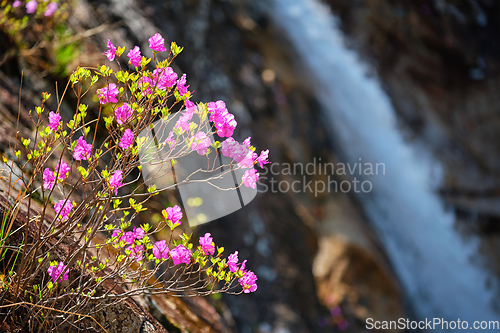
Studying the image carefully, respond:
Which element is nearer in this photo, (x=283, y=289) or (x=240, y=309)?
(x=240, y=309)

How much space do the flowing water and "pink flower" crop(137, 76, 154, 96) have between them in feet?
15.6

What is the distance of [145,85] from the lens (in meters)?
1.14

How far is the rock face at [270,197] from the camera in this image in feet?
10.4

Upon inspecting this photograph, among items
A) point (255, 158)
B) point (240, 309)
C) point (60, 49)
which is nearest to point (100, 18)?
point (60, 49)

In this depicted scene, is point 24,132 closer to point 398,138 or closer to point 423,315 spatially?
point 423,315

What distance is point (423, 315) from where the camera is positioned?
4824 millimetres

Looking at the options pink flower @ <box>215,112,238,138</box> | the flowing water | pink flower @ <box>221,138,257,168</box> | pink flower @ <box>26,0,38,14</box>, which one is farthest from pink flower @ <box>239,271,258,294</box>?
the flowing water

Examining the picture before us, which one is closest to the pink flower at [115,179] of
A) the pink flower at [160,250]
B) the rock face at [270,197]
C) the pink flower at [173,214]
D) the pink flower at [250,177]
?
the pink flower at [173,214]

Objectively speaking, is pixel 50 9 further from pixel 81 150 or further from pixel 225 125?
pixel 225 125

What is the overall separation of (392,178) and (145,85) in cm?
562

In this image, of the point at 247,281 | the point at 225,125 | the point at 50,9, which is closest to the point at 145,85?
the point at 225,125

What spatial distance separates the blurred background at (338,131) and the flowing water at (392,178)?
0.03m

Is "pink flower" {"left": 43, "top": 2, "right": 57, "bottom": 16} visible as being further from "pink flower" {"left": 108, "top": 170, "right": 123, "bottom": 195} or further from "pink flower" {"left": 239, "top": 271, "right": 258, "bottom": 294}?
"pink flower" {"left": 239, "top": 271, "right": 258, "bottom": 294}

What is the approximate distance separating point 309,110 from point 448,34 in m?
4.23
